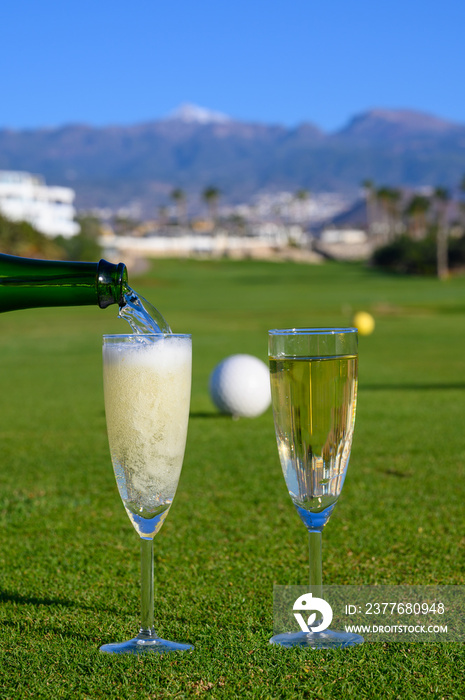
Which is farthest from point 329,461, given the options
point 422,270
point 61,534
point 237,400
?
point 422,270

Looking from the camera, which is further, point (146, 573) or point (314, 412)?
point (146, 573)

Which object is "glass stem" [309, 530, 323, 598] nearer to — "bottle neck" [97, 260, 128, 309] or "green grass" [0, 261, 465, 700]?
"green grass" [0, 261, 465, 700]

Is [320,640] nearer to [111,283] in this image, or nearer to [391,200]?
[111,283]

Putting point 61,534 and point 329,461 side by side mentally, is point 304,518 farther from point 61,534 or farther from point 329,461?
point 61,534

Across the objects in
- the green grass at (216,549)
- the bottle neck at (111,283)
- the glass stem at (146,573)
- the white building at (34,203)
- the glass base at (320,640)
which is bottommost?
the green grass at (216,549)

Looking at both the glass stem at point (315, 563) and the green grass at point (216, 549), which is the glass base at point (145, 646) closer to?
the green grass at point (216, 549)

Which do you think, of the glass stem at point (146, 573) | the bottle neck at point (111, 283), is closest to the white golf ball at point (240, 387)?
the glass stem at point (146, 573)

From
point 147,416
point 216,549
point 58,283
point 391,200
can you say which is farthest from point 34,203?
point 147,416
